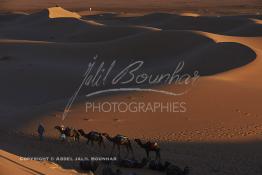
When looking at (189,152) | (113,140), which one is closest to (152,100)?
(189,152)

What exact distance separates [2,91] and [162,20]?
27635 mm

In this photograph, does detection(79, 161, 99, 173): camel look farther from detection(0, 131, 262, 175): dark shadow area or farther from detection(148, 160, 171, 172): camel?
detection(148, 160, 171, 172): camel

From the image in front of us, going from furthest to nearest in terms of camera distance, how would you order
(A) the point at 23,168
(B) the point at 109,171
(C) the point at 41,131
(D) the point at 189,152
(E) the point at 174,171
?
(C) the point at 41,131
(D) the point at 189,152
(E) the point at 174,171
(B) the point at 109,171
(A) the point at 23,168

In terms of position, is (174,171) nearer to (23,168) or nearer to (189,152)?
(189,152)

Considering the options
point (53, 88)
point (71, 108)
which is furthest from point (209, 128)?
point (53, 88)

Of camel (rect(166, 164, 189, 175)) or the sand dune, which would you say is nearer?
the sand dune

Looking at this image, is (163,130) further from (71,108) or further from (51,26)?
(51,26)

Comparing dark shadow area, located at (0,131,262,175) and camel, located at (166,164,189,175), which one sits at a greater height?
camel, located at (166,164,189,175)

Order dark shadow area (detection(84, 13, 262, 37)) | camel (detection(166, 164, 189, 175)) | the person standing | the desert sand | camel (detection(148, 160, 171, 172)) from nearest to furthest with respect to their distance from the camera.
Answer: camel (detection(166, 164, 189, 175))
camel (detection(148, 160, 171, 172))
the desert sand
the person standing
dark shadow area (detection(84, 13, 262, 37))

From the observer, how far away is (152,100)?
15734 millimetres

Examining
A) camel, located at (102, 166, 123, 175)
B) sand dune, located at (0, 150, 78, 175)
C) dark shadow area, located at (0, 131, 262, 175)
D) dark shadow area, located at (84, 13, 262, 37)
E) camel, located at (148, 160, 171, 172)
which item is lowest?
dark shadow area, located at (0, 131, 262, 175)

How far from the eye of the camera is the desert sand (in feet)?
39.0

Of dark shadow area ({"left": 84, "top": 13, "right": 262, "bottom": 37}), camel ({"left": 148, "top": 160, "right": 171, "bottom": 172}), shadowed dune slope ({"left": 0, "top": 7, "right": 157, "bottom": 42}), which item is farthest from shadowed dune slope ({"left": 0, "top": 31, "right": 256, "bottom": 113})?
camel ({"left": 148, "top": 160, "right": 171, "bottom": 172})

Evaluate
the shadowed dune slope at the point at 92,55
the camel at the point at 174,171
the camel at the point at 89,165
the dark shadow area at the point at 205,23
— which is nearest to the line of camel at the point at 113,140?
the camel at the point at 174,171
